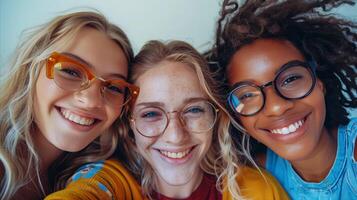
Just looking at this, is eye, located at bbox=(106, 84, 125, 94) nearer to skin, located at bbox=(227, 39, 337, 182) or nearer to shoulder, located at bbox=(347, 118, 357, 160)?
skin, located at bbox=(227, 39, 337, 182)

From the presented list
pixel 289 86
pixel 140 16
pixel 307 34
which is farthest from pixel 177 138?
pixel 140 16

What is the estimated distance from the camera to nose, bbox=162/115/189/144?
4.01 ft

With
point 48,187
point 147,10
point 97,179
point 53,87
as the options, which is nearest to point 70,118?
point 53,87

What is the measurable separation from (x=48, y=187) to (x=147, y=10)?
3.51 feet

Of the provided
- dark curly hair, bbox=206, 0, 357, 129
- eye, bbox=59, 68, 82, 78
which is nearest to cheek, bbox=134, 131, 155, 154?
eye, bbox=59, 68, 82, 78

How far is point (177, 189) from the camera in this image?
4.50 ft

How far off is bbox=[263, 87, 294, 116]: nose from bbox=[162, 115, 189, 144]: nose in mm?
314

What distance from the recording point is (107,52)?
1240 millimetres

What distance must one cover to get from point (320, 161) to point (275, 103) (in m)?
0.37

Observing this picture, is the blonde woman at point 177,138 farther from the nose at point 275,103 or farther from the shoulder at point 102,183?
the nose at point 275,103

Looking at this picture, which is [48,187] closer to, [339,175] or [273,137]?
[273,137]

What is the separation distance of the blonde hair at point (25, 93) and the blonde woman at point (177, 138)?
21 cm

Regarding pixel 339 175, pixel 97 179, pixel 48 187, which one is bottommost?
pixel 339 175

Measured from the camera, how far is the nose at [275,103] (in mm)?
1204
